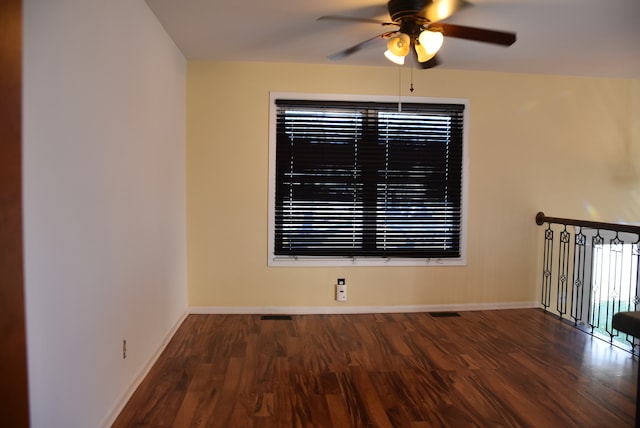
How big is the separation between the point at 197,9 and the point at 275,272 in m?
2.45

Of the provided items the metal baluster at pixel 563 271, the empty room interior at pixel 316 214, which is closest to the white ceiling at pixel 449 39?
the empty room interior at pixel 316 214

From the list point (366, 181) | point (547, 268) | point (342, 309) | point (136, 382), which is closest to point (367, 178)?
point (366, 181)

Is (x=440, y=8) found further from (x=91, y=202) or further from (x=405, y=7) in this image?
(x=91, y=202)

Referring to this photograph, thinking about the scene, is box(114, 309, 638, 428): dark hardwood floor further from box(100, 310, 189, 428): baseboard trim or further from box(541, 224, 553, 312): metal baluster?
box(541, 224, 553, 312): metal baluster

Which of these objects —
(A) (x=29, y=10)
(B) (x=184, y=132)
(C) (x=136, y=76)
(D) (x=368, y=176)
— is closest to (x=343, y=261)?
(D) (x=368, y=176)

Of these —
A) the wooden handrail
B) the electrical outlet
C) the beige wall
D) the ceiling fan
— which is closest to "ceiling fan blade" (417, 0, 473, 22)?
the ceiling fan

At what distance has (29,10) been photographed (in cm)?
146

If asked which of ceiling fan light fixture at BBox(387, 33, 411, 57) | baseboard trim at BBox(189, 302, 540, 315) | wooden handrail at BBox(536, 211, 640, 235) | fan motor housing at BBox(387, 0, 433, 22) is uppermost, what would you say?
fan motor housing at BBox(387, 0, 433, 22)

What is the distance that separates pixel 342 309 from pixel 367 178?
1373 mm

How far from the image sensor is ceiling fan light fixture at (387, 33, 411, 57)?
255 centimetres

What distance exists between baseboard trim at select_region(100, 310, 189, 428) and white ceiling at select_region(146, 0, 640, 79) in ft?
8.06

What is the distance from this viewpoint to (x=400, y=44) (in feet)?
8.43

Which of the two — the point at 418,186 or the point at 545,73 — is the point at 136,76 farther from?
the point at 545,73

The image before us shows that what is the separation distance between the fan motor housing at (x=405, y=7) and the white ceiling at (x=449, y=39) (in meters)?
0.15
